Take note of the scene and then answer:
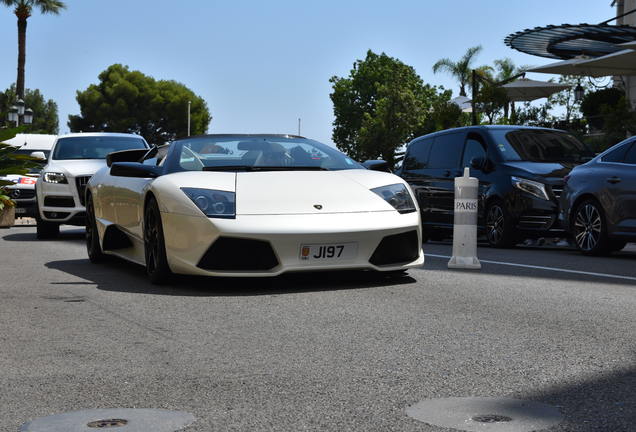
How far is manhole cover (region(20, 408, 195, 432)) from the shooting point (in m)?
4.00

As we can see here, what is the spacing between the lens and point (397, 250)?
831cm

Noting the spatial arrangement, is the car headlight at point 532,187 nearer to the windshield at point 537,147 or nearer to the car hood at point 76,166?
the windshield at point 537,147

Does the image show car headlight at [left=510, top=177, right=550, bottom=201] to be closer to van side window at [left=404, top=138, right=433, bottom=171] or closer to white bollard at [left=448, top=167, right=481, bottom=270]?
van side window at [left=404, top=138, right=433, bottom=171]

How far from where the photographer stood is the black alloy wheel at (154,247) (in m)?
8.38

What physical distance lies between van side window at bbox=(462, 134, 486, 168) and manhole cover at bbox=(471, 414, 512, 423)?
1106cm

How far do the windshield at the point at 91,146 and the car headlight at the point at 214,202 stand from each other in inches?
366

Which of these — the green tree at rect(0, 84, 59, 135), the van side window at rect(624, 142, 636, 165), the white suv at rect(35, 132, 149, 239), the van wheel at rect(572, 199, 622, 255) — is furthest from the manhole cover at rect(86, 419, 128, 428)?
the green tree at rect(0, 84, 59, 135)

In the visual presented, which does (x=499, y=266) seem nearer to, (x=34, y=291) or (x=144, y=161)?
(x=144, y=161)

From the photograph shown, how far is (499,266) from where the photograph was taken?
10.8 m

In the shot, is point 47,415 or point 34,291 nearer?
point 47,415

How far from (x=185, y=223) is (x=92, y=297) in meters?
0.85

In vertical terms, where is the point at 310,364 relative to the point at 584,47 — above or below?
below

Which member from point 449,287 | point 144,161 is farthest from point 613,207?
point 144,161

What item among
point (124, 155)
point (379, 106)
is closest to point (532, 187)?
point (124, 155)
